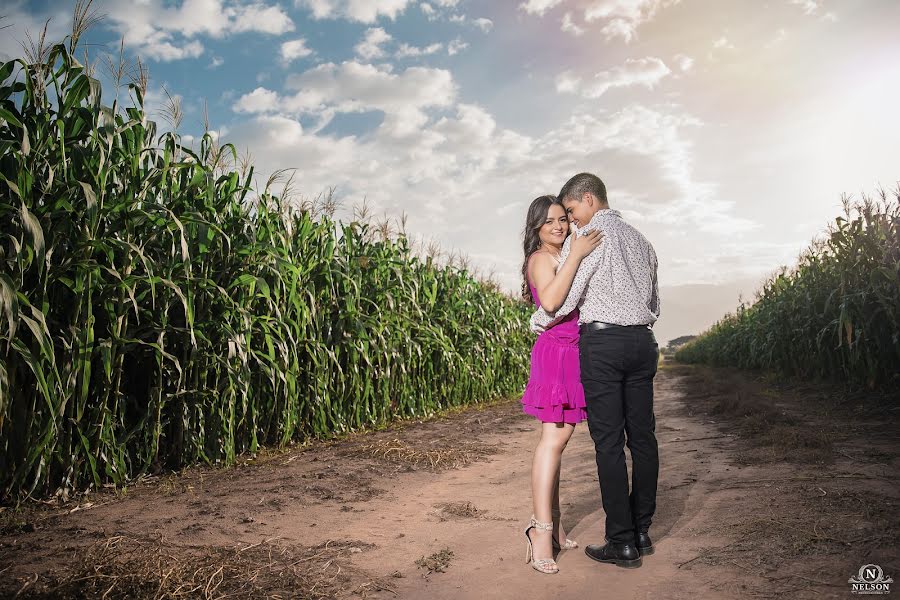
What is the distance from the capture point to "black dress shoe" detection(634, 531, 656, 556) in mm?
2607

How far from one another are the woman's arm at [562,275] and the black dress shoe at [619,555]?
1070 millimetres

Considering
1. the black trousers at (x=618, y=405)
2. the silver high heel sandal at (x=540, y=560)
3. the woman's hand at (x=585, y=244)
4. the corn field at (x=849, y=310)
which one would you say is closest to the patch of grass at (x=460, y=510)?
the silver high heel sandal at (x=540, y=560)

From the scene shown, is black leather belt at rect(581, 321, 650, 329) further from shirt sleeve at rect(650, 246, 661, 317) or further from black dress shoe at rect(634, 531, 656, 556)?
black dress shoe at rect(634, 531, 656, 556)

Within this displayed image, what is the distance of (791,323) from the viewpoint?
9500 millimetres

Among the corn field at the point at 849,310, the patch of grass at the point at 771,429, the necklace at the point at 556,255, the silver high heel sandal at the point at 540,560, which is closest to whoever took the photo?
the silver high heel sandal at the point at 540,560

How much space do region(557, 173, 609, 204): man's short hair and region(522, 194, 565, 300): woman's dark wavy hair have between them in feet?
0.26

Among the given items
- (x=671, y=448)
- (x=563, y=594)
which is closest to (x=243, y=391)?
(x=563, y=594)

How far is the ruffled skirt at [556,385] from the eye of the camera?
8.47 feet

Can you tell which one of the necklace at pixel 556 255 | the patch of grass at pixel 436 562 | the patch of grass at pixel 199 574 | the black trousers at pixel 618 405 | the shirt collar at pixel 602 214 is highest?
the shirt collar at pixel 602 214

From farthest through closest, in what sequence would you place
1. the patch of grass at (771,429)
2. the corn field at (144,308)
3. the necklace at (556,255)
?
the patch of grass at (771,429)
the corn field at (144,308)
the necklace at (556,255)

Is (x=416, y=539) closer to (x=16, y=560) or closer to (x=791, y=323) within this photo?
(x=16, y=560)

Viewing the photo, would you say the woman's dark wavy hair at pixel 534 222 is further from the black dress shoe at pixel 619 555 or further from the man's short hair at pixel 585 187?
the black dress shoe at pixel 619 555

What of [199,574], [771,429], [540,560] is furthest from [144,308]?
[771,429]

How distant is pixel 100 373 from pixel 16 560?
4.28 ft
